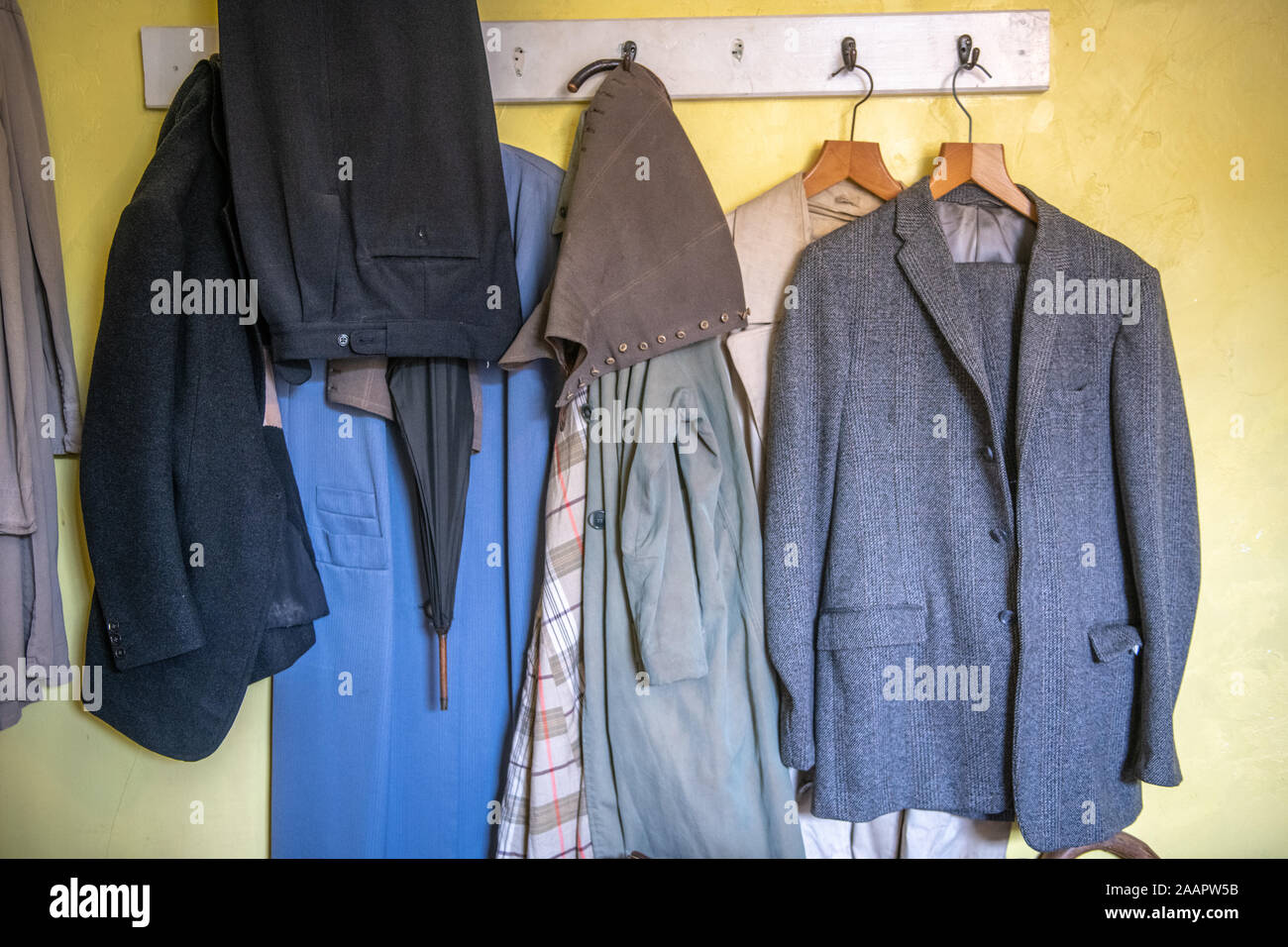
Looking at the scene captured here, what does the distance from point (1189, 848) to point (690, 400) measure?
4.28 ft

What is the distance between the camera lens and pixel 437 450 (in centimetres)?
146

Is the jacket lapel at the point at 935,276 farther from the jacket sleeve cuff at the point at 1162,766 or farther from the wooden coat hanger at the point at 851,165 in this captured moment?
the jacket sleeve cuff at the point at 1162,766

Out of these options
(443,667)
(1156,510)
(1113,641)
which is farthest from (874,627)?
(443,667)

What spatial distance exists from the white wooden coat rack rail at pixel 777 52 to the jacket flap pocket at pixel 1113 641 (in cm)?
98

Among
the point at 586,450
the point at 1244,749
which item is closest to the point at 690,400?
the point at 586,450

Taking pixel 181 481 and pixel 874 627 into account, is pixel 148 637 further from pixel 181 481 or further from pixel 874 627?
pixel 874 627

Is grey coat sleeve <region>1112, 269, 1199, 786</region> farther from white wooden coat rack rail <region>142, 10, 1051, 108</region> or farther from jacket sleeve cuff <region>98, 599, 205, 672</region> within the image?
jacket sleeve cuff <region>98, 599, 205, 672</region>

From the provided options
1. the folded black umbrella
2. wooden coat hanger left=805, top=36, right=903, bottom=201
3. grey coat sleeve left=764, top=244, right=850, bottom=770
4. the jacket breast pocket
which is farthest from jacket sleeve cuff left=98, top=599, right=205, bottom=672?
wooden coat hanger left=805, top=36, right=903, bottom=201

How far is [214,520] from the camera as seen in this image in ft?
4.48

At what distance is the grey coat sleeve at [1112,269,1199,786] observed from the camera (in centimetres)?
133

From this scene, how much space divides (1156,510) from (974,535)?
0.93 feet

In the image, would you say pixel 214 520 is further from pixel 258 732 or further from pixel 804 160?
pixel 804 160

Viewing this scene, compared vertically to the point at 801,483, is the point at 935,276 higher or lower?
higher

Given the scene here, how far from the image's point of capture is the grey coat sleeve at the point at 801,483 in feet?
4.55
